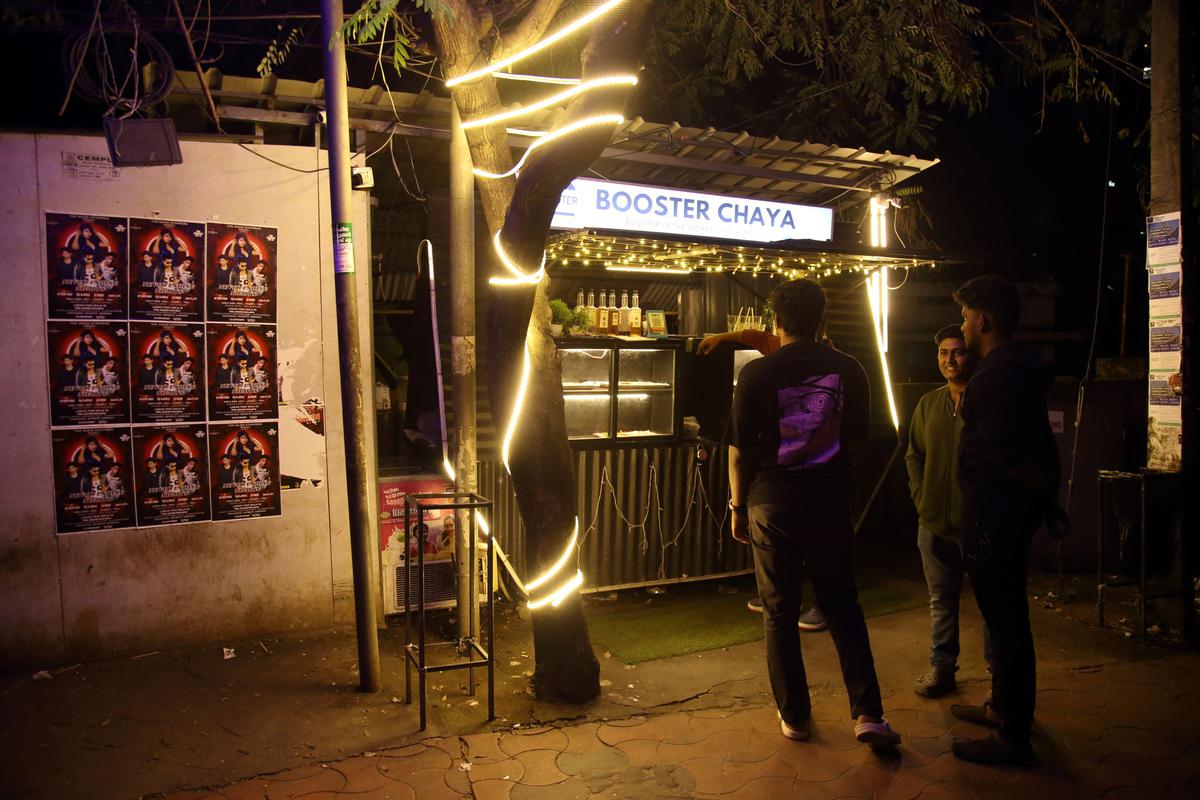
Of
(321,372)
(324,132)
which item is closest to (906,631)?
(321,372)

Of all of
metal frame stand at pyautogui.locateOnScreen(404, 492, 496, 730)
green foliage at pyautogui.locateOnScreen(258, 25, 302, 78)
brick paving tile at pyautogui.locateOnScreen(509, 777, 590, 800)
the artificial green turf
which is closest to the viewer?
brick paving tile at pyautogui.locateOnScreen(509, 777, 590, 800)

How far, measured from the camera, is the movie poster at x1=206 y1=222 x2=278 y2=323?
19.0 feet

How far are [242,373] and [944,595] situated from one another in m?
4.95

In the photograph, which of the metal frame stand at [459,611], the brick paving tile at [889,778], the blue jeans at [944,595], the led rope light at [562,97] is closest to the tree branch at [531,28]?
the led rope light at [562,97]

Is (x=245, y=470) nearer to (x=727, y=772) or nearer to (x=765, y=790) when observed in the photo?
(x=727, y=772)

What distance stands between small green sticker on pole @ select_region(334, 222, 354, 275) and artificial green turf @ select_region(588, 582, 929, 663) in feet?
10.5

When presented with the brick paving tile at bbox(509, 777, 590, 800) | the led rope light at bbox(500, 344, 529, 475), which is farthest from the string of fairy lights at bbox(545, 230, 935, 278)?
the brick paving tile at bbox(509, 777, 590, 800)

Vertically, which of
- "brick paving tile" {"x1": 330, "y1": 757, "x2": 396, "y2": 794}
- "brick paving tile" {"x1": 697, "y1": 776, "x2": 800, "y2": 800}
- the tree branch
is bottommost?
"brick paving tile" {"x1": 697, "y1": 776, "x2": 800, "y2": 800}

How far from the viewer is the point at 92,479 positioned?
18.2 ft

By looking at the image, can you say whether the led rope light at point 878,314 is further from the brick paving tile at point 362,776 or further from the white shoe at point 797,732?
the brick paving tile at point 362,776

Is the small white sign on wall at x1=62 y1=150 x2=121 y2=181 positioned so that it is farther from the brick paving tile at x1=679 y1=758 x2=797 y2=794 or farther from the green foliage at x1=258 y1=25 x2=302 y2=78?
the brick paving tile at x1=679 y1=758 x2=797 y2=794

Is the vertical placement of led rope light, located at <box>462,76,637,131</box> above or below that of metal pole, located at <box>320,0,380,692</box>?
above

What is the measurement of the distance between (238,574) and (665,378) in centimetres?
411

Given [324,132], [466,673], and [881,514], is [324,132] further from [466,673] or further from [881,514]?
[881,514]
